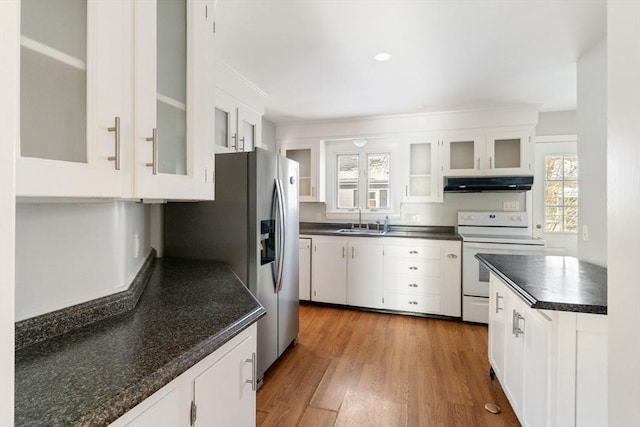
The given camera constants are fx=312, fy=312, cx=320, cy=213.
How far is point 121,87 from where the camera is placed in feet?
2.78

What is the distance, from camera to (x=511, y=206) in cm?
384

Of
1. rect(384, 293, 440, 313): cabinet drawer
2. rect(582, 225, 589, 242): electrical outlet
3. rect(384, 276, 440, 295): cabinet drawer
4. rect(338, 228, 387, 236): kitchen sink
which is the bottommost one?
rect(384, 293, 440, 313): cabinet drawer

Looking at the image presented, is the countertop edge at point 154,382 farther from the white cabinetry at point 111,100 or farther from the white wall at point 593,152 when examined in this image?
the white wall at point 593,152

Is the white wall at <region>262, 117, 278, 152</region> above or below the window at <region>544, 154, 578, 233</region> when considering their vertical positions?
above

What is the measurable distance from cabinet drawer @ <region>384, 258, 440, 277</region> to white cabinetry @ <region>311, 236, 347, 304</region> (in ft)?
1.77

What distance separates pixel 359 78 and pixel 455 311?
8.69 feet

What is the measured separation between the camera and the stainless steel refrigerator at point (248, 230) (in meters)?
2.12

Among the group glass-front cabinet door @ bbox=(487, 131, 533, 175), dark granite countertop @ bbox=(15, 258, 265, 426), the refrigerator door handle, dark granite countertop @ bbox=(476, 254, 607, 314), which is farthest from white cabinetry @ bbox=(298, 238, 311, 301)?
dark granite countertop @ bbox=(15, 258, 265, 426)

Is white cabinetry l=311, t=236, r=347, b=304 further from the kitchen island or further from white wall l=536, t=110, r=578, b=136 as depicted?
white wall l=536, t=110, r=578, b=136

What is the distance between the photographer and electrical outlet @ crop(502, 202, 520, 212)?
3821 mm

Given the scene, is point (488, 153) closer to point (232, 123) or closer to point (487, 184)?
point (487, 184)

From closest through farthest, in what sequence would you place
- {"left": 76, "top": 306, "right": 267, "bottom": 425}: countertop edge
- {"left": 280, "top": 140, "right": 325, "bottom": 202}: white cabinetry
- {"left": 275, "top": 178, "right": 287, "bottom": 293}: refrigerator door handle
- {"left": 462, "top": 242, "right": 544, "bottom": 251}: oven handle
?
{"left": 76, "top": 306, "right": 267, "bottom": 425}: countertop edge, {"left": 275, "top": 178, "right": 287, "bottom": 293}: refrigerator door handle, {"left": 462, "top": 242, "right": 544, "bottom": 251}: oven handle, {"left": 280, "top": 140, "right": 325, "bottom": 202}: white cabinetry

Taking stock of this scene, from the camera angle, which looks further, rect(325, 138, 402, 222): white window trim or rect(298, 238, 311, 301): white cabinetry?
rect(325, 138, 402, 222): white window trim

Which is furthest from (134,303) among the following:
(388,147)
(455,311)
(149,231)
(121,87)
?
(388,147)
